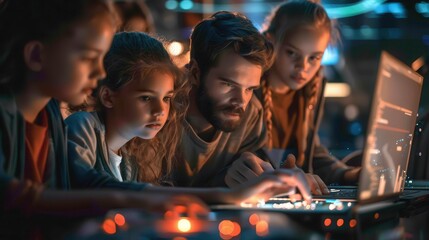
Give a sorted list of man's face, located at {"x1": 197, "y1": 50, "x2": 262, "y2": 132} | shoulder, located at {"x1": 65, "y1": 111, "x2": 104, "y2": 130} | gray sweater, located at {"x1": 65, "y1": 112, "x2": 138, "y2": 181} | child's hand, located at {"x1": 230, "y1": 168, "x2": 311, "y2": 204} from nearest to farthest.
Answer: child's hand, located at {"x1": 230, "y1": 168, "x2": 311, "y2": 204} → gray sweater, located at {"x1": 65, "y1": 112, "x2": 138, "y2": 181} → shoulder, located at {"x1": 65, "y1": 111, "x2": 104, "y2": 130} → man's face, located at {"x1": 197, "y1": 50, "x2": 262, "y2": 132}

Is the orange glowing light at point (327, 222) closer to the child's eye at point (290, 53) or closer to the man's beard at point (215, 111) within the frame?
the man's beard at point (215, 111)

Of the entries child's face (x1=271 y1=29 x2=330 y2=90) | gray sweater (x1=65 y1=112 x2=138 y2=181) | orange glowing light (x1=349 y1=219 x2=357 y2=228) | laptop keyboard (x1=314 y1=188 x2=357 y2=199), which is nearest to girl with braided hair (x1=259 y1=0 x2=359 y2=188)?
child's face (x1=271 y1=29 x2=330 y2=90)

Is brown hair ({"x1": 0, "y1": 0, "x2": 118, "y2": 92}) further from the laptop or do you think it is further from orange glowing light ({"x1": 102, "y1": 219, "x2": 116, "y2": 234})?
the laptop

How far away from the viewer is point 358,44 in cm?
1165

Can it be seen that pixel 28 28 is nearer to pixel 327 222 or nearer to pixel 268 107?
pixel 327 222

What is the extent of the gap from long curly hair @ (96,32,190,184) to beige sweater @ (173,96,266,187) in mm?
71

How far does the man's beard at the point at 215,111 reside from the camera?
244cm

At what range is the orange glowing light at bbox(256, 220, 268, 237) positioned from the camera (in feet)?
4.66

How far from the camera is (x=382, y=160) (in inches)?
70.0

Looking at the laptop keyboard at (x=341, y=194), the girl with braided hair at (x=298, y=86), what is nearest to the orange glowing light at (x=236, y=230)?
the laptop keyboard at (x=341, y=194)

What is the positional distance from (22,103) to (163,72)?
612 mm

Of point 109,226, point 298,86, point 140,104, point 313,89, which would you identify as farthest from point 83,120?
point 313,89

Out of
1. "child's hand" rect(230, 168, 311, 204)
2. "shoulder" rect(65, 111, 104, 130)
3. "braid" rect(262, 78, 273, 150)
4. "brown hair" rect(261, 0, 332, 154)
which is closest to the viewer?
"child's hand" rect(230, 168, 311, 204)

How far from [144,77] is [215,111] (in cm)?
43
